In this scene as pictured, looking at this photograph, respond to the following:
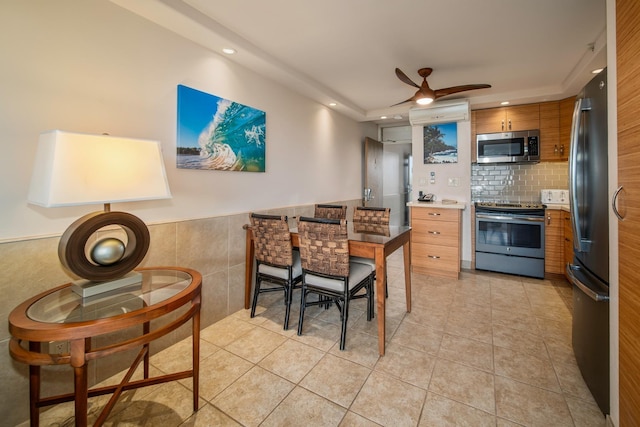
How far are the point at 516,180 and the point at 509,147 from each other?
1.91 ft

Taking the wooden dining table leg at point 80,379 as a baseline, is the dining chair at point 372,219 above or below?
above

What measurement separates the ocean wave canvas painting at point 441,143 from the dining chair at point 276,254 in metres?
2.83

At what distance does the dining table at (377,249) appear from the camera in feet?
6.34

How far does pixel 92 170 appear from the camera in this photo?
1.19 meters

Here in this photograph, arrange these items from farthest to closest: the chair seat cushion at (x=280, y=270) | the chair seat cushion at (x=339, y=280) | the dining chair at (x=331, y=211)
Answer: the dining chair at (x=331, y=211)
the chair seat cushion at (x=280, y=270)
the chair seat cushion at (x=339, y=280)

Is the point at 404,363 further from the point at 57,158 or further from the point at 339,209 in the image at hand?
the point at 57,158

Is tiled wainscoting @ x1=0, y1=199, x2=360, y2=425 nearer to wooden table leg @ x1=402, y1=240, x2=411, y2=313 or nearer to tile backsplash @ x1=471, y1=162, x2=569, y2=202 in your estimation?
wooden table leg @ x1=402, y1=240, x2=411, y2=313

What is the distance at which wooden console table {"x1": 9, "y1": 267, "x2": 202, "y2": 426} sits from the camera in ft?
3.18

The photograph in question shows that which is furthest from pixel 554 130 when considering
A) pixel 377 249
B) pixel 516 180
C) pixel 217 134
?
pixel 217 134

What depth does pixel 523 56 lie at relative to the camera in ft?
8.78

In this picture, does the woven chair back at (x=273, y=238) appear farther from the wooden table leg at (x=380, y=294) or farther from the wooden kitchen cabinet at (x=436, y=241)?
the wooden kitchen cabinet at (x=436, y=241)

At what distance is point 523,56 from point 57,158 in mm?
3661

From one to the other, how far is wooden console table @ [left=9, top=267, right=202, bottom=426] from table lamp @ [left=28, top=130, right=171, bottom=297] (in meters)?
0.10

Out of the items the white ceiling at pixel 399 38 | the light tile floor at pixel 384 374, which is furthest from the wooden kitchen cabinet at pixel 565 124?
the light tile floor at pixel 384 374
